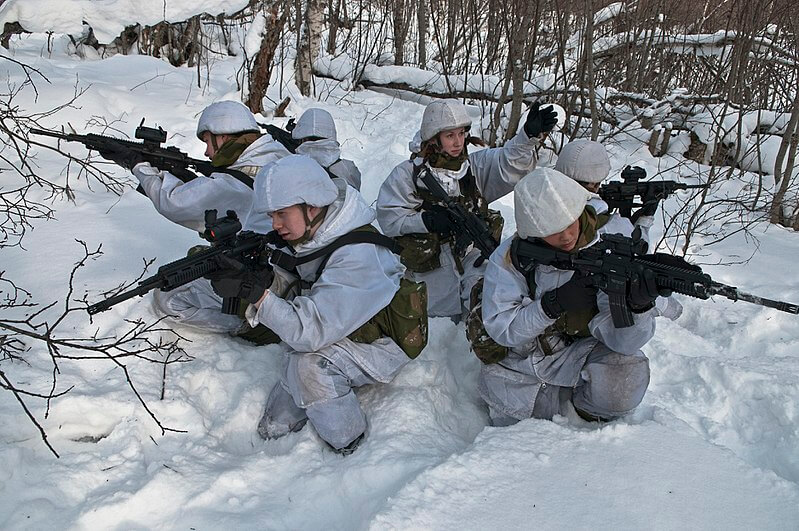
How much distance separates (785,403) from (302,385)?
224 cm

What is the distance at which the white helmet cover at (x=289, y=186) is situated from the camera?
2.41m

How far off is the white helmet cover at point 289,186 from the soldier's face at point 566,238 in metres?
0.96

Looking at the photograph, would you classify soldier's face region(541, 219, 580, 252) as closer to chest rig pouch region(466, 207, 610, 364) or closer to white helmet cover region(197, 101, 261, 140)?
chest rig pouch region(466, 207, 610, 364)

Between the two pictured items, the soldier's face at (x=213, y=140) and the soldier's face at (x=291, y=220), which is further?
the soldier's face at (x=213, y=140)

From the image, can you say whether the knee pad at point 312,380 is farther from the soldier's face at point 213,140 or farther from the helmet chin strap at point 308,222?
the soldier's face at point 213,140

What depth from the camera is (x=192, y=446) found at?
249cm

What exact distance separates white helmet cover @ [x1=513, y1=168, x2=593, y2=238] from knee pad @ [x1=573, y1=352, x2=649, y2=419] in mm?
666

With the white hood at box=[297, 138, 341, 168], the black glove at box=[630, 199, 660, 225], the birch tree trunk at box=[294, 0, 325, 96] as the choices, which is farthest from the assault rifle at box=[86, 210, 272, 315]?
the birch tree trunk at box=[294, 0, 325, 96]

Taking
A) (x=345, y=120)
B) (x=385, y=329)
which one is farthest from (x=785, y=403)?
(x=345, y=120)

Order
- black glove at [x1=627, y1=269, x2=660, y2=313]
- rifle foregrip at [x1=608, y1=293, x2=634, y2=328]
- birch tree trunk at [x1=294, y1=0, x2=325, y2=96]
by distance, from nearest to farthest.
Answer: black glove at [x1=627, y1=269, x2=660, y2=313]
rifle foregrip at [x1=608, y1=293, x2=634, y2=328]
birch tree trunk at [x1=294, y1=0, x2=325, y2=96]

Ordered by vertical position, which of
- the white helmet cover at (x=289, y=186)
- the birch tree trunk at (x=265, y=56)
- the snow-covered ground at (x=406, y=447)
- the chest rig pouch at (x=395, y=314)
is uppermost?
the birch tree trunk at (x=265, y=56)

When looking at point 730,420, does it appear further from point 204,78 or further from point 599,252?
point 204,78

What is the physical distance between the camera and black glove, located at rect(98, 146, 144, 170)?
3510mm

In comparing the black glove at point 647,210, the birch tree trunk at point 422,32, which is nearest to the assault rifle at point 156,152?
the black glove at point 647,210
